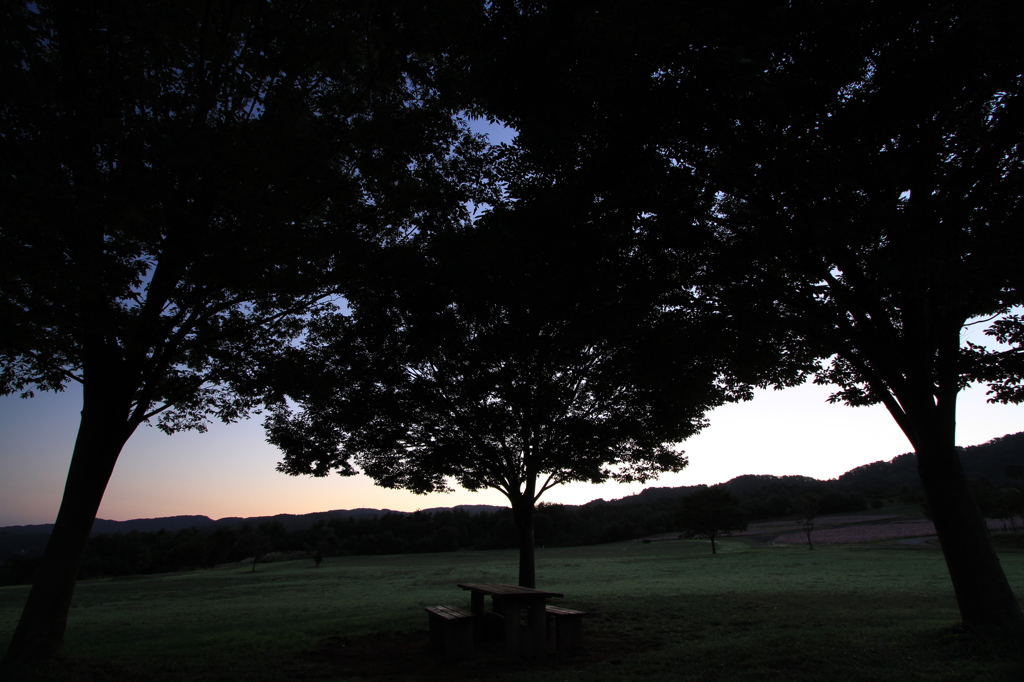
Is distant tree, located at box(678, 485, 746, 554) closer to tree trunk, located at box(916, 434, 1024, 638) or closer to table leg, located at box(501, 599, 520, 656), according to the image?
tree trunk, located at box(916, 434, 1024, 638)

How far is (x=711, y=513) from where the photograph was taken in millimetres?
60500

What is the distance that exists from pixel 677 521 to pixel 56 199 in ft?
215

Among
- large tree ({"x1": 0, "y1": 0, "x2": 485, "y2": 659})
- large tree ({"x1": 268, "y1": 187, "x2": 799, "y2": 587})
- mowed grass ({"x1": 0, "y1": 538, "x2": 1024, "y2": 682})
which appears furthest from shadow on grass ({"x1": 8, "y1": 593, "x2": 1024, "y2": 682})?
large tree ({"x1": 268, "y1": 187, "x2": 799, "y2": 587})

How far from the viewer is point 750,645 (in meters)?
8.23

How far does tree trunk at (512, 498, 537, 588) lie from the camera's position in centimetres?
1420

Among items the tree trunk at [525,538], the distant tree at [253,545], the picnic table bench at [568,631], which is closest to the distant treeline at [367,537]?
the distant tree at [253,545]

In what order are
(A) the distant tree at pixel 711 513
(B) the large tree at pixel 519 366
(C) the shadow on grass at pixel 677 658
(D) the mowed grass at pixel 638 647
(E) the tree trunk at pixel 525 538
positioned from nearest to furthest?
(C) the shadow on grass at pixel 677 658, (D) the mowed grass at pixel 638 647, (B) the large tree at pixel 519 366, (E) the tree trunk at pixel 525 538, (A) the distant tree at pixel 711 513

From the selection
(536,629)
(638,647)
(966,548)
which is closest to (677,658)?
(638,647)

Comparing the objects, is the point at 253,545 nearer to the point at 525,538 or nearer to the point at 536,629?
the point at 525,538

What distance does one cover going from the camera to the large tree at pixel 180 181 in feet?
21.9

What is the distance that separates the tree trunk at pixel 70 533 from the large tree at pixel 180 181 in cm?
2

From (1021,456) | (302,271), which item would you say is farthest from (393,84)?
(1021,456)

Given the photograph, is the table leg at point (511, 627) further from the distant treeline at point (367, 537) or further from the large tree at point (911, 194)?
the distant treeline at point (367, 537)

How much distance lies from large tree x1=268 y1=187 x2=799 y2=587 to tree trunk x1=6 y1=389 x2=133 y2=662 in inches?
105
